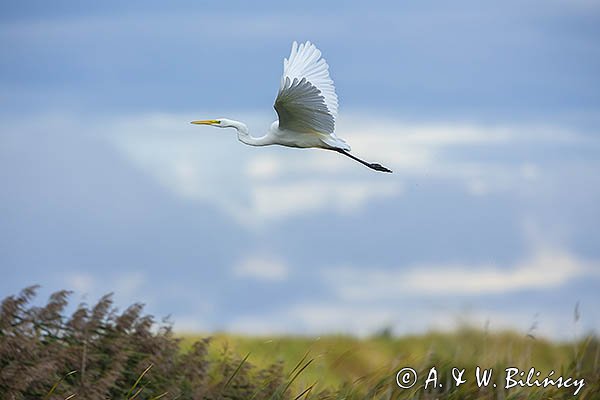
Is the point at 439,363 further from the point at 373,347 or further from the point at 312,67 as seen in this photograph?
the point at 373,347

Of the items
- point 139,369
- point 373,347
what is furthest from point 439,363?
point 373,347

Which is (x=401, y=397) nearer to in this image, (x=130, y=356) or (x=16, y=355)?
(x=130, y=356)

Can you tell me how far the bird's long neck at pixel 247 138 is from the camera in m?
5.56

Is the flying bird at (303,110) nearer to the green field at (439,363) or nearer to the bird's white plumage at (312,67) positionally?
the bird's white plumage at (312,67)

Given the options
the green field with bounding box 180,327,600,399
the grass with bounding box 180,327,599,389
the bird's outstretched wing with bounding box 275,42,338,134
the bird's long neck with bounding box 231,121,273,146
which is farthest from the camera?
the grass with bounding box 180,327,599,389

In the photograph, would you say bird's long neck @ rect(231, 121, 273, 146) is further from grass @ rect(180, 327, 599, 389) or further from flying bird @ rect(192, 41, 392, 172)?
grass @ rect(180, 327, 599, 389)

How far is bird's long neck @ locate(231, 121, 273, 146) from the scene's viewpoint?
556 centimetres

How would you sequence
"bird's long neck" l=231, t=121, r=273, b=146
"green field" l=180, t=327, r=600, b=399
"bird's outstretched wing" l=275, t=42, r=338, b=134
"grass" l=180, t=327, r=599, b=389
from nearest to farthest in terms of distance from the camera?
1. "bird's outstretched wing" l=275, t=42, r=338, b=134
2. "bird's long neck" l=231, t=121, r=273, b=146
3. "green field" l=180, t=327, r=600, b=399
4. "grass" l=180, t=327, r=599, b=389

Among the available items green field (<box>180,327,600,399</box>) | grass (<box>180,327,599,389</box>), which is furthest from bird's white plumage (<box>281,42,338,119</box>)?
grass (<box>180,327,599,389</box>)

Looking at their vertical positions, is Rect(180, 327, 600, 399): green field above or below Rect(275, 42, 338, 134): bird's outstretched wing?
below

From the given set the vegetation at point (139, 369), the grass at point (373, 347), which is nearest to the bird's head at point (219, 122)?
the vegetation at point (139, 369)

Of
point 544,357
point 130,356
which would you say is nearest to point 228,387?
point 130,356

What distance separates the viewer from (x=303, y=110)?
5305 mm

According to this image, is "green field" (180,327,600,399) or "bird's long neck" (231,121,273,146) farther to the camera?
"green field" (180,327,600,399)
